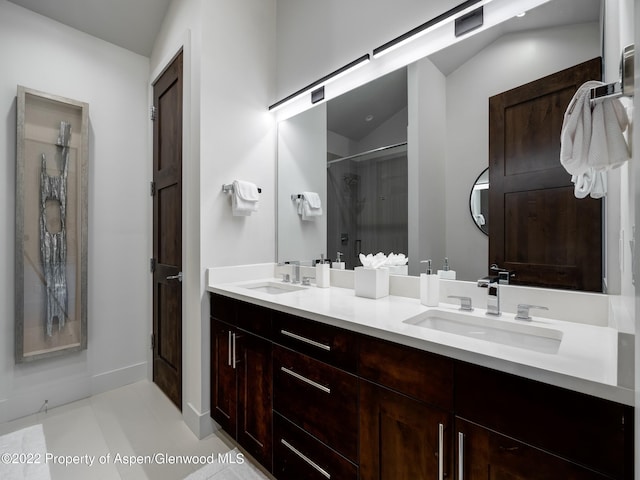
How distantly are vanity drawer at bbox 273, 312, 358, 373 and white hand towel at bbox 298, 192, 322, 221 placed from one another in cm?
94

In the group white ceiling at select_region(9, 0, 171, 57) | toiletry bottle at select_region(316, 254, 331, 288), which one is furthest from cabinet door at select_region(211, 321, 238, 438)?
white ceiling at select_region(9, 0, 171, 57)

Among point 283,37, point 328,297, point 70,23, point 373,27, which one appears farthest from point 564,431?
point 70,23

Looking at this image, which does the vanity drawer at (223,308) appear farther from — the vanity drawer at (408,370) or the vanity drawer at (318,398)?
the vanity drawer at (408,370)

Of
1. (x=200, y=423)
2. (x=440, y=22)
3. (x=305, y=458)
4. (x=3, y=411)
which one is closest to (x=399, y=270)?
(x=305, y=458)

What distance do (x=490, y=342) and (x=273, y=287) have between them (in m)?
1.45

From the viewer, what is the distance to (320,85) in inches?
76.2

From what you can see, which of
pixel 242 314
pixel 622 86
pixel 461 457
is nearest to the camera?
pixel 622 86

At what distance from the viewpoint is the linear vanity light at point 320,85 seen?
5.63 feet

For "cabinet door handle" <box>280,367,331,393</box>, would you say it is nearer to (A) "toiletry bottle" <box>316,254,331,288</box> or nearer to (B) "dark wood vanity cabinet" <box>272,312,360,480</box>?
→ (B) "dark wood vanity cabinet" <box>272,312,360,480</box>

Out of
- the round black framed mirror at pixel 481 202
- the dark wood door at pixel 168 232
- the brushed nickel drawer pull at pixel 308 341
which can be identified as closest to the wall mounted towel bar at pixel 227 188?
the dark wood door at pixel 168 232

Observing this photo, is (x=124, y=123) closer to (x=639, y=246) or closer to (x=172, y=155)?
(x=172, y=155)

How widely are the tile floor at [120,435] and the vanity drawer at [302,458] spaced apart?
54 cm

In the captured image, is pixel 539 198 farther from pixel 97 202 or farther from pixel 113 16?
pixel 113 16

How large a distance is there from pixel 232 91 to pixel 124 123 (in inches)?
44.5
